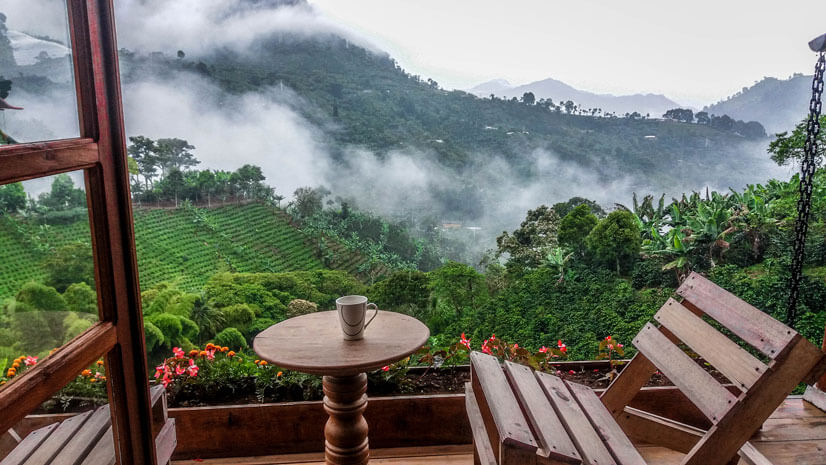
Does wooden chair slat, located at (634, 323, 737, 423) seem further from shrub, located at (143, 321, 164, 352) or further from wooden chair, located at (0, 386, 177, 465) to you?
shrub, located at (143, 321, 164, 352)

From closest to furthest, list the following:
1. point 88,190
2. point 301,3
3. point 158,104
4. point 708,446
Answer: point 88,190 < point 708,446 < point 158,104 < point 301,3

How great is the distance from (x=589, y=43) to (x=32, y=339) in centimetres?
396

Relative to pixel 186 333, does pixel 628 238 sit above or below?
above

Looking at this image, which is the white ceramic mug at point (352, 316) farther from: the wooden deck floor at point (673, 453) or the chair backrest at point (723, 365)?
the chair backrest at point (723, 365)

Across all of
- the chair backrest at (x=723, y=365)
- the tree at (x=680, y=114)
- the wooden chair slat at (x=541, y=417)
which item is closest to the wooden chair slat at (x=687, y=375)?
the chair backrest at (x=723, y=365)

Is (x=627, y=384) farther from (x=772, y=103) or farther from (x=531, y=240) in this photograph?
(x=772, y=103)

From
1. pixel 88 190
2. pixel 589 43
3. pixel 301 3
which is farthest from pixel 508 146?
pixel 88 190

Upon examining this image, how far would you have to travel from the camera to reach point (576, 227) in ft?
12.0

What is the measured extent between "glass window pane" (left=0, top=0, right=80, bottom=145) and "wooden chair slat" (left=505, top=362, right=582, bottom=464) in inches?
54.9

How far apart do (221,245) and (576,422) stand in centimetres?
266

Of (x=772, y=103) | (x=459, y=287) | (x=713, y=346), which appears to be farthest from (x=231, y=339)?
(x=772, y=103)

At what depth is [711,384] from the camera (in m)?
1.73

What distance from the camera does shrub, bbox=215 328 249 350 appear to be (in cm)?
322

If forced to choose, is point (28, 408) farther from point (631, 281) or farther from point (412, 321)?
point (631, 281)
